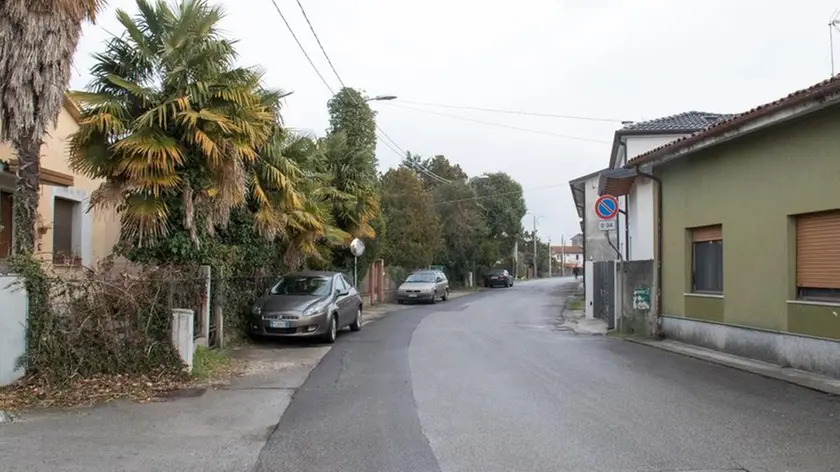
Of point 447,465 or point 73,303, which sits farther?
point 73,303

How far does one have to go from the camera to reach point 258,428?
6898mm

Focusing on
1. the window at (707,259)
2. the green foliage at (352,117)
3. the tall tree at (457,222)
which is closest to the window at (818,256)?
the window at (707,259)

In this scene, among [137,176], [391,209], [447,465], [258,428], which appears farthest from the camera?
[391,209]

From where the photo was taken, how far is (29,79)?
9.13 meters

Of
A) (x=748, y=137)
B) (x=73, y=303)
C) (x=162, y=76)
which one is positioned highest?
(x=162, y=76)

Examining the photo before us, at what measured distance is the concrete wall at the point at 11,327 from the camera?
843cm

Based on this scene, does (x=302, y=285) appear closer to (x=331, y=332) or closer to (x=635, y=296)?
(x=331, y=332)

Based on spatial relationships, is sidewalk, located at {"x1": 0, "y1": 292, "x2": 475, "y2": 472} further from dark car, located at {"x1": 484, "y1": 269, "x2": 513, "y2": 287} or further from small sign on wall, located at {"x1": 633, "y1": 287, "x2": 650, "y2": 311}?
Result: dark car, located at {"x1": 484, "y1": 269, "x2": 513, "y2": 287}

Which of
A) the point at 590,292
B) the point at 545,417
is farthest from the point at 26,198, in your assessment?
the point at 590,292

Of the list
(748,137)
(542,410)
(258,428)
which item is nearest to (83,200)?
(258,428)

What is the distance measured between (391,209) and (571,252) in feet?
440

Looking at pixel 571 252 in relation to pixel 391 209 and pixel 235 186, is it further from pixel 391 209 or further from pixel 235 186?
pixel 235 186

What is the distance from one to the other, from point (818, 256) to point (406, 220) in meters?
23.2

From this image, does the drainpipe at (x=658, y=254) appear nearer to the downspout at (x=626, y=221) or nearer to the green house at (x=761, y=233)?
the green house at (x=761, y=233)
